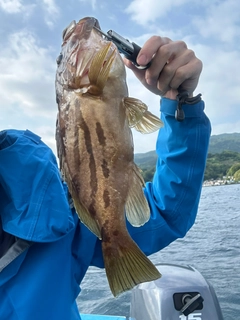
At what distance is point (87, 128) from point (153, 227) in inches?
43.8

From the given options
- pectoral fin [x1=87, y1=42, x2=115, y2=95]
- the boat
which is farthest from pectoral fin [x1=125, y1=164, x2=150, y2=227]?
the boat

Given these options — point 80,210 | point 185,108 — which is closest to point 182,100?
point 185,108

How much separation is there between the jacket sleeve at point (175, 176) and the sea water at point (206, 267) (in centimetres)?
374

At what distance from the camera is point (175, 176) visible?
2076mm

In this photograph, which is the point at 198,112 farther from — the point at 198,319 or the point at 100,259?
the point at 198,319

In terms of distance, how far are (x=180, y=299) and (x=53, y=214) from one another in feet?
6.05

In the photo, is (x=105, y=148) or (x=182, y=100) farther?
(x=182, y=100)

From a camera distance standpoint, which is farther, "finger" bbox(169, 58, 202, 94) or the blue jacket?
the blue jacket

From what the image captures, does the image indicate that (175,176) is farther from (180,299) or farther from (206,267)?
(206,267)

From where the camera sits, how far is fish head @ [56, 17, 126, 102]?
4.34ft

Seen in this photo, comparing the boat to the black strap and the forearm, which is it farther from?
the black strap

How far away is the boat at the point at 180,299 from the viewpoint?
314 centimetres

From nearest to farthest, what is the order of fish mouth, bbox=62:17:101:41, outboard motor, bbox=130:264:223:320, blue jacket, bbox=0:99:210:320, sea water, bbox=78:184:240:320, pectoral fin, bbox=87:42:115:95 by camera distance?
pectoral fin, bbox=87:42:115:95 < fish mouth, bbox=62:17:101:41 < blue jacket, bbox=0:99:210:320 < outboard motor, bbox=130:264:223:320 < sea water, bbox=78:184:240:320

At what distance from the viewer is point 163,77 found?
5.68 feet
